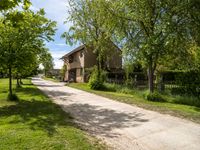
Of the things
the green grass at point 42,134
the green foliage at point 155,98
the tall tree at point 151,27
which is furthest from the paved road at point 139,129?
the tall tree at point 151,27

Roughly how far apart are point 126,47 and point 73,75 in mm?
31413

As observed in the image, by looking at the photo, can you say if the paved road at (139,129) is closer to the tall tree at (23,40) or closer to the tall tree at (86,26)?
the tall tree at (23,40)

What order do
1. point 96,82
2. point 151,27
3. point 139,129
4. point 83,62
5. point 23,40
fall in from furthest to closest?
point 83,62 → point 96,82 → point 151,27 → point 23,40 → point 139,129

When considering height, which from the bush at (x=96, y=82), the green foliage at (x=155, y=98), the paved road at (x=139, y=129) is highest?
the bush at (x=96, y=82)

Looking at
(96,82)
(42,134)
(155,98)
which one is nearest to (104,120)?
(42,134)

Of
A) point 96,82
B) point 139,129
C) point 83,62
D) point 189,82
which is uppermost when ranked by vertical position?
point 83,62

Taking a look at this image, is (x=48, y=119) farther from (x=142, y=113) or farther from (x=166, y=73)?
(x=166, y=73)

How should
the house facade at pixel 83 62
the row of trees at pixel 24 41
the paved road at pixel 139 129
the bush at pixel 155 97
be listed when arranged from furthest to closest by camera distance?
the house facade at pixel 83 62 → the bush at pixel 155 97 → the row of trees at pixel 24 41 → the paved road at pixel 139 129

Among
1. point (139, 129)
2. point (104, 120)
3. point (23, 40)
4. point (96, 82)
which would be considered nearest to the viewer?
point (139, 129)

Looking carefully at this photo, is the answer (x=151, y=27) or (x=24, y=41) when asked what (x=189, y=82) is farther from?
(x=24, y=41)

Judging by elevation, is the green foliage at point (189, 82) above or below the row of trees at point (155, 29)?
below

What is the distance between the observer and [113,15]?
65.7 ft

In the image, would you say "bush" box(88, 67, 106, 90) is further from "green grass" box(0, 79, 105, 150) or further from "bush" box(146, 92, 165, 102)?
"green grass" box(0, 79, 105, 150)

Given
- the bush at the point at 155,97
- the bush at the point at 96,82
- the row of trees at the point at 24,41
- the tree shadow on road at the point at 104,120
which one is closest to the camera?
the tree shadow on road at the point at 104,120
